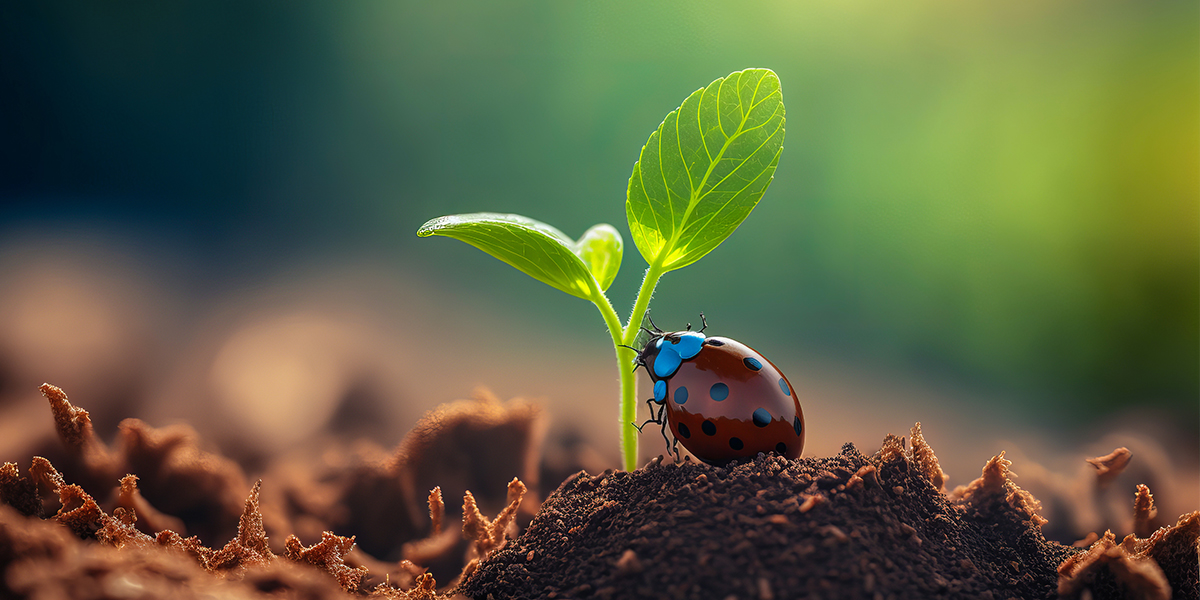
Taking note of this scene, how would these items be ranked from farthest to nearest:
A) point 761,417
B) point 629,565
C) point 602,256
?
1. point 602,256
2. point 761,417
3. point 629,565

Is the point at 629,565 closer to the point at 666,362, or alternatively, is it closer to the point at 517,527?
the point at 666,362

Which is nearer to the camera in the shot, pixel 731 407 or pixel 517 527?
pixel 731 407

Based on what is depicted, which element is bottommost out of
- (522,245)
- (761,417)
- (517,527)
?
(517,527)

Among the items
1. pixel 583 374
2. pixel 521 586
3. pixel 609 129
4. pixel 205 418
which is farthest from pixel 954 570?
pixel 609 129

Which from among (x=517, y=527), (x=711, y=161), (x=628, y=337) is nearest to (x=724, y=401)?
(x=628, y=337)

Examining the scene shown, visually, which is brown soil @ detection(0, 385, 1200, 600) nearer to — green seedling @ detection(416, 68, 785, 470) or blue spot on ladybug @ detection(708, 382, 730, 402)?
blue spot on ladybug @ detection(708, 382, 730, 402)

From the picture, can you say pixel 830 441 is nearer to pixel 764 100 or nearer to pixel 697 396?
pixel 697 396
